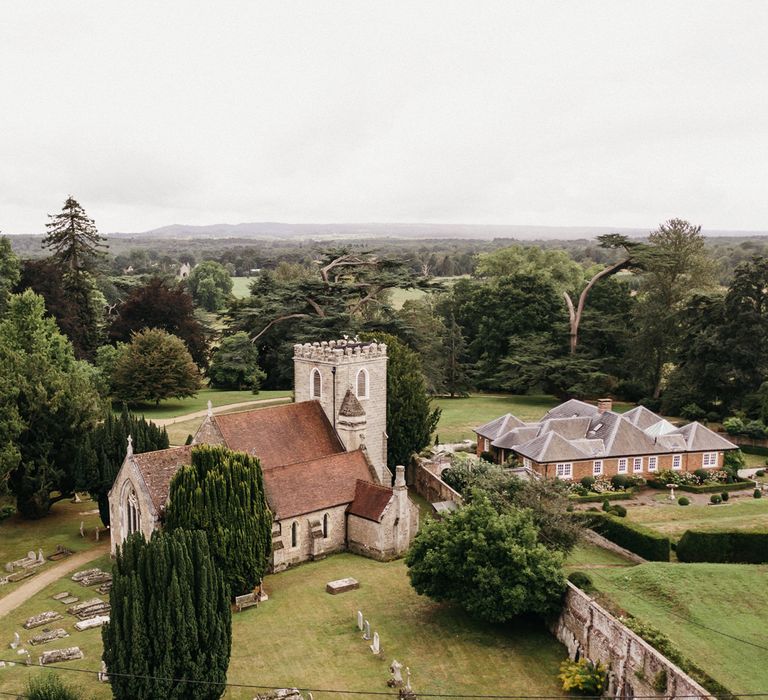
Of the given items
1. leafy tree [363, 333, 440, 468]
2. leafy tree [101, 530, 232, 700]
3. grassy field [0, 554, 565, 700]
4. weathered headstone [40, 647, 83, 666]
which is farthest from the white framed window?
weathered headstone [40, 647, 83, 666]

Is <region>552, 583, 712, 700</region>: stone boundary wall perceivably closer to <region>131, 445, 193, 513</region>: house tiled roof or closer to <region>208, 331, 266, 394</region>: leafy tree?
<region>131, 445, 193, 513</region>: house tiled roof

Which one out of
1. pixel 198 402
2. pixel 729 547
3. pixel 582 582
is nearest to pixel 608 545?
pixel 729 547

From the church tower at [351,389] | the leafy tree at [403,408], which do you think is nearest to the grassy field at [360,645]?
the church tower at [351,389]

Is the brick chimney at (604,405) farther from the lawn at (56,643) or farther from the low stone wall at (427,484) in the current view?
the lawn at (56,643)

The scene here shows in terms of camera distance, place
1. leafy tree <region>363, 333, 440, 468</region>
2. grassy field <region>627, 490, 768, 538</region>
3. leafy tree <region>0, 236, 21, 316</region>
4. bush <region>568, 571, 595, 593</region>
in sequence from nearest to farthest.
Result: 1. bush <region>568, 571, 595, 593</region>
2. grassy field <region>627, 490, 768, 538</region>
3. leafy tree <region>363, 333, 440, 468</region>
4. leafy tree <region>0, 236, 21, 316</region>

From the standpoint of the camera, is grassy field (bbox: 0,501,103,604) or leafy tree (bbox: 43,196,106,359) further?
leafy tree (bbox: 43,196,106,359)

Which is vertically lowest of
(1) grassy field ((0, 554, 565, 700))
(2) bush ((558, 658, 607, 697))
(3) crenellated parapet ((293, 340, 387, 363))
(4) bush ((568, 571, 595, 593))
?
(1) grassy field ((0, 554, 565, 700))

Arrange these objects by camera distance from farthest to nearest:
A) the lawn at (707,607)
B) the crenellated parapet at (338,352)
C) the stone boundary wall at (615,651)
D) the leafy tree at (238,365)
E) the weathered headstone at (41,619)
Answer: the leafy tree at (238,365)
the crenellated parapet at (338,352)
the weathered headstone at (41,619)
the lawn at (707,607)
the stone boundary wall at (615,651)

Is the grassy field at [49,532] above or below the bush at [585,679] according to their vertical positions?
below
